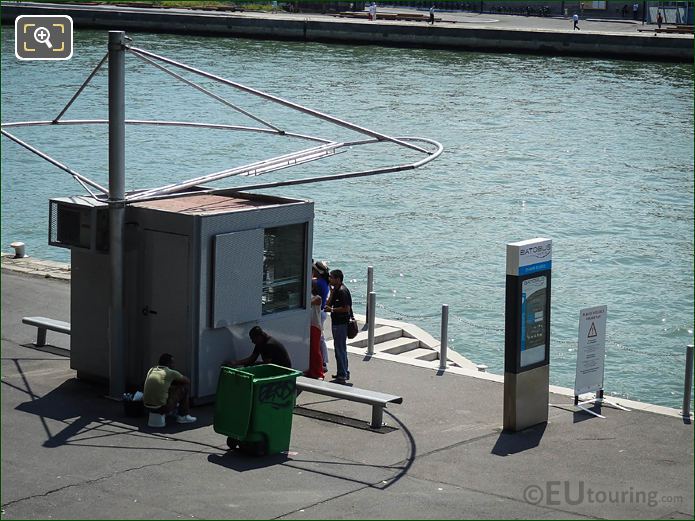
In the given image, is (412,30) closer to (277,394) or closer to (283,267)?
(283,267)

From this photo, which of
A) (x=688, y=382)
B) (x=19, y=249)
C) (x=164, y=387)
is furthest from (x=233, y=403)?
(x=19, y=249)

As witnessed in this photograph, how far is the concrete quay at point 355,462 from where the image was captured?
9.59m

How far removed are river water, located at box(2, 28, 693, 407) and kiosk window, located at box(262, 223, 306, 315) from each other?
19.8 ft

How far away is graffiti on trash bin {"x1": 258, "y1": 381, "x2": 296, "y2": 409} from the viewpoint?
35.7ft

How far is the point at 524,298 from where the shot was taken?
11891 mm

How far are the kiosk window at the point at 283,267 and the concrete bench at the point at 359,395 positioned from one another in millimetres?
1158

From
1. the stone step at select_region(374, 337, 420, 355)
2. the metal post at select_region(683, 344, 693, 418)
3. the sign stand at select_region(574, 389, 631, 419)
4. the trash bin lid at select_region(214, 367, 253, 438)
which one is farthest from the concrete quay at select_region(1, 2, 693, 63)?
the trash bin lid at select_region(214, 367, 253, 438)

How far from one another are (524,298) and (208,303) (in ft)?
10.2

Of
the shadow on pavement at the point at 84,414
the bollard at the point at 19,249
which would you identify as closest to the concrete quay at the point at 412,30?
the bollard at the point at 19,249

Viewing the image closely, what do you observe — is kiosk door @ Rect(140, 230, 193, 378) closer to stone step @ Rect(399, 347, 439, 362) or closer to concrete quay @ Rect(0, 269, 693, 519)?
concrete quay @ Rect(0, 269, 693, 519)

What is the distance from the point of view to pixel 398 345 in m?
15.9

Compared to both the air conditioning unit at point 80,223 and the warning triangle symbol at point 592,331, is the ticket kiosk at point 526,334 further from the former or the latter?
the air conditioning unit at point 80,223

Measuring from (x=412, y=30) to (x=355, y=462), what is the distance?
2430 inches

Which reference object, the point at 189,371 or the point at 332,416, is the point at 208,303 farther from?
the point at 332,416
